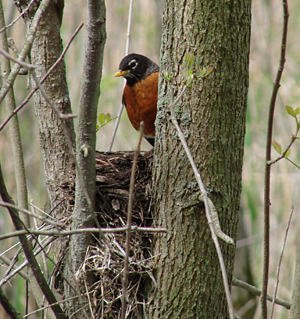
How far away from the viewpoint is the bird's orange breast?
294cm

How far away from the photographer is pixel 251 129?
4828 millimetres

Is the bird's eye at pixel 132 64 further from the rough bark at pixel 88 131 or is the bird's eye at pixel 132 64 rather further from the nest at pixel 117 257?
the rough bark at pixel 88 131

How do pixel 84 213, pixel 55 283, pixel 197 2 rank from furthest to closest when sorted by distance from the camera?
pixel 55 283 < pixel 84 213 < pixel 197 2

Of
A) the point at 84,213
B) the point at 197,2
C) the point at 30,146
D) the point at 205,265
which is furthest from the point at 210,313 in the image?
the point at 30,146

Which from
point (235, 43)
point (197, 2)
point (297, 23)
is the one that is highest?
point (297, 23)

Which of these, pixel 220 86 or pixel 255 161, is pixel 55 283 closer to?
pixel 220 86

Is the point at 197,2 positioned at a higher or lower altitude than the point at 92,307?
higher

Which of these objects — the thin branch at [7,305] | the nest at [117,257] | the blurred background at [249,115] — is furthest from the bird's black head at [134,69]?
the thin branch at [7,305]

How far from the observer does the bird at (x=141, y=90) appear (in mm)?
2949

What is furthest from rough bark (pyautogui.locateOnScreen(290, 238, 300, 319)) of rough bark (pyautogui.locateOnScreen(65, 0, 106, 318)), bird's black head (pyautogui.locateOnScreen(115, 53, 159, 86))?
bird's black head (pyautogui.locateOnScreen(115, 53, 159, 86))

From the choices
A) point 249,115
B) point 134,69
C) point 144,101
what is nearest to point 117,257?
point 144,101

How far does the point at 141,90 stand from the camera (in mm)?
3012

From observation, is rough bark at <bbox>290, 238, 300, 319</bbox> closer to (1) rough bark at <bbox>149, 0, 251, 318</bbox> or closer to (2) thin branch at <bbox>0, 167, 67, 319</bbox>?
(1) rough bark at <bbox>149, 0, 251, 318</bbox>

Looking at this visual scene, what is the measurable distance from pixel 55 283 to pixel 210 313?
2.94 ft
